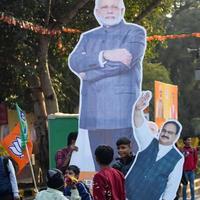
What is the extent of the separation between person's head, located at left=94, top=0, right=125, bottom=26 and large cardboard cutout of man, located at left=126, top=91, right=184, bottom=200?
173 centimetres

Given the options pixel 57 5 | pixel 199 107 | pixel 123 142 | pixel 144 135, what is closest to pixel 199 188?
pixel 57 5

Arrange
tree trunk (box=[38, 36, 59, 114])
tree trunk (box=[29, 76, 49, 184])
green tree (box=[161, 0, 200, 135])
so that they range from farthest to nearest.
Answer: green tree (box=[161, 0, 200, 135]) < tree trunk (box=[29, 76, 49, 184]) < tree trunk (box=[38, 36, 59, 114])

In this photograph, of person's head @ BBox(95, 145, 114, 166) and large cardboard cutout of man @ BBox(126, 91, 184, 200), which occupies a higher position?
person's head @ BBox(95, 145, 114, 166)

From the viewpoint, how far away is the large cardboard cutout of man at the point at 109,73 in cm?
853

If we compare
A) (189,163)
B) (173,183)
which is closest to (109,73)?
(173,183)

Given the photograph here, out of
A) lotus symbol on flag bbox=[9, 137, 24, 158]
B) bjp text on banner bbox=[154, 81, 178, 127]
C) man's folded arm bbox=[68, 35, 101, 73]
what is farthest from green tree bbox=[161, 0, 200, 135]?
man's folded arm bbox=[68, 35, 101, 73]

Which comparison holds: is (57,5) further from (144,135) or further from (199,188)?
(144,135)

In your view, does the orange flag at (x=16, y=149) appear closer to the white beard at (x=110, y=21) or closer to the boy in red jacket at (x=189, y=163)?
the white beard at (x=110, y=21)

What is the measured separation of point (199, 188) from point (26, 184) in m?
5.74

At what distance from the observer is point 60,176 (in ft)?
18.6

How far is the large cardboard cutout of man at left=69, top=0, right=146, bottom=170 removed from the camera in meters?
8.53

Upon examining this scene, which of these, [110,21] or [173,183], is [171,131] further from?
[110,21]

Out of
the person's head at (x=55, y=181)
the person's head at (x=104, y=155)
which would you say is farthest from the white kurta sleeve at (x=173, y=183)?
the person's head at (x=55, y=181)

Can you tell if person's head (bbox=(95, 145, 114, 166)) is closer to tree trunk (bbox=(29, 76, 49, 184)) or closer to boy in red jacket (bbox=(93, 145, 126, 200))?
boy in red jacket (bbox=(93, 145, 126, 200))
